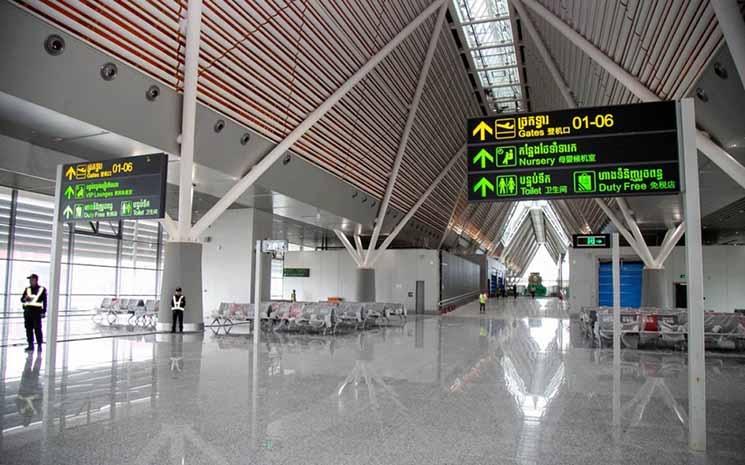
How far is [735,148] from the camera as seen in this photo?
439 inches

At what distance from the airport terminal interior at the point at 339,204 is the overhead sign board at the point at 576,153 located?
0.09 ft

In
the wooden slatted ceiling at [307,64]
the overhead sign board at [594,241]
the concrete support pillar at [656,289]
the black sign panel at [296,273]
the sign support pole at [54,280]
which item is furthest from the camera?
the black sign panel at [296,273]

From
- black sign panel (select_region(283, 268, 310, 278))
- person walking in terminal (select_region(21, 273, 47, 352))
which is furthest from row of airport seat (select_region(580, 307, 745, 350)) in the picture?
black sign panel (select_region(283, 268, 310, 278))

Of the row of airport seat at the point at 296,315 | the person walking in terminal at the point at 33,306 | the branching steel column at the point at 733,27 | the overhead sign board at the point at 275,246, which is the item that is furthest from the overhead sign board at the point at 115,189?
the branching steel column at the point at 733,27

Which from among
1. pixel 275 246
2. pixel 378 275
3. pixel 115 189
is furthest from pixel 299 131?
pixel 378 275

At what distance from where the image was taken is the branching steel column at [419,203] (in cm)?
2703

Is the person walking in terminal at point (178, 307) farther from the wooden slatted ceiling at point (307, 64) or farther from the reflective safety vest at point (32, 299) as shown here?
the wooden slatted ceiling at point (307, 64)

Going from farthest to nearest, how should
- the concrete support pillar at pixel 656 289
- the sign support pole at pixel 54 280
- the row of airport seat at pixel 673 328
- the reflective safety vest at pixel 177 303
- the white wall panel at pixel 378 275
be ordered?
the white wall panel at pixel 378 275 < the concrete support pillar at pixel 656 289 < the reflective safety vest at pixel 177 303 < the row of airport seat at pixel 673 328 < the sign support pole at pixel 54 280

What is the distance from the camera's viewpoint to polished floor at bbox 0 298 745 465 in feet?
14.5

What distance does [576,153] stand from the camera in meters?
6.45

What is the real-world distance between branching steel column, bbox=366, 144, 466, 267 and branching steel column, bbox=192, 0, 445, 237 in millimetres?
10950

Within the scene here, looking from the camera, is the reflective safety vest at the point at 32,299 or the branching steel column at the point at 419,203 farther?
the branching steel column at the point at 419,203

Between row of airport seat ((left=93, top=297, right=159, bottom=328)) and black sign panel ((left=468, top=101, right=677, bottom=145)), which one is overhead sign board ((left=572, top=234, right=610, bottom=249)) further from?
black sign panel ((left=468, top=101, right=677, bottom=145))

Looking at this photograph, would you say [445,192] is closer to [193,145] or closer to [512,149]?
[193,145]
